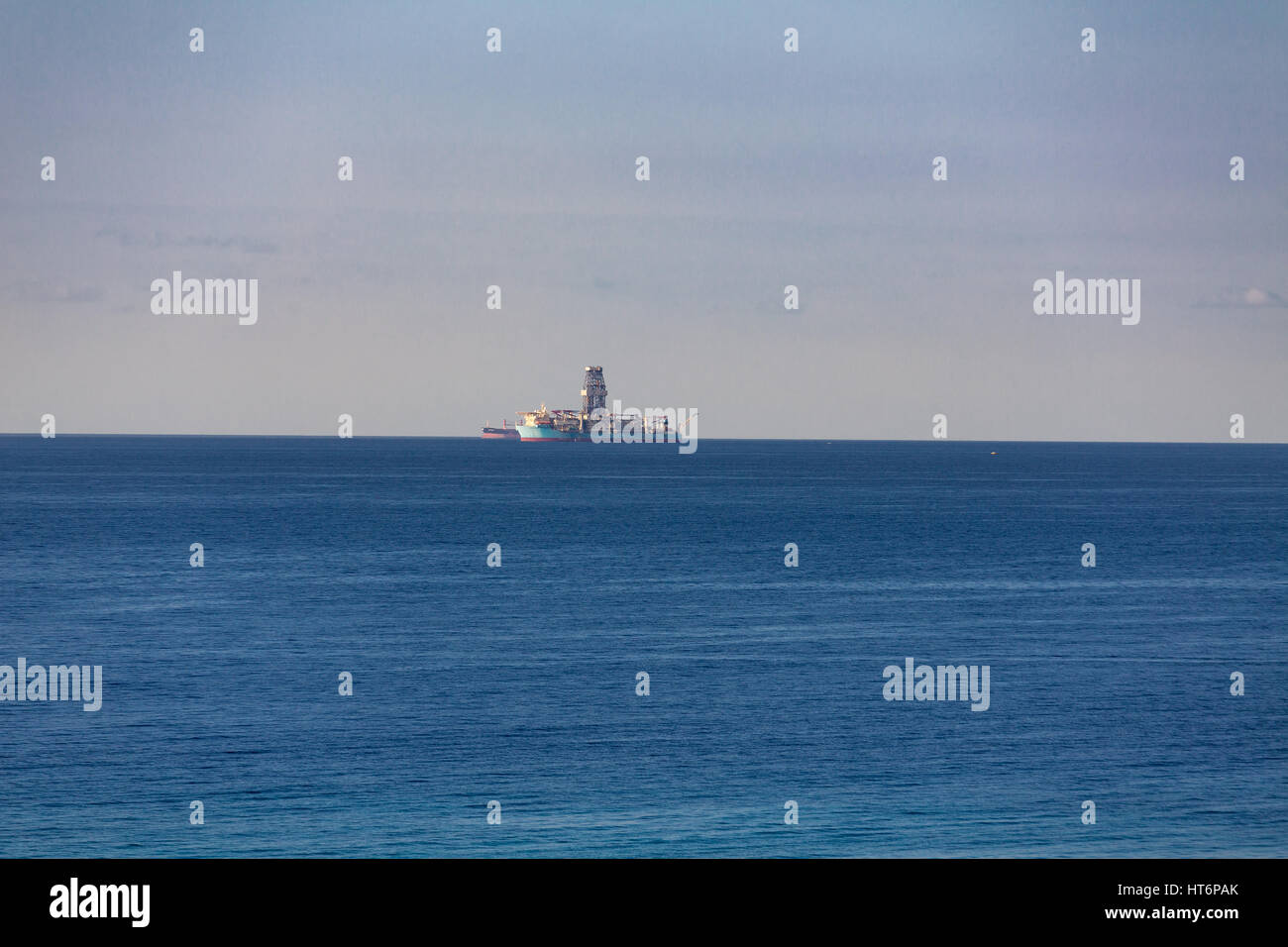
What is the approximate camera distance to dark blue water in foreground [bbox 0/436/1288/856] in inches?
1543

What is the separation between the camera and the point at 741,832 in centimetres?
3859

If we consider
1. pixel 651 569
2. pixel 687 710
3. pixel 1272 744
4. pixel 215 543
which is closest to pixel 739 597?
pixel 651 569

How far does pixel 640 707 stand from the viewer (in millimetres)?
54781

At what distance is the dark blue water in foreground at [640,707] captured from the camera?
3919cm
